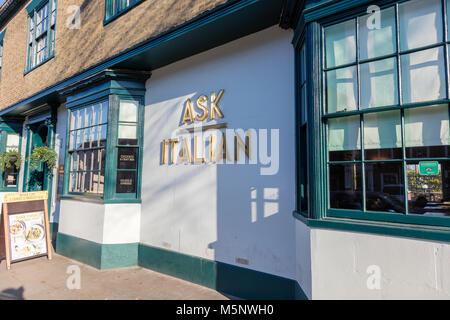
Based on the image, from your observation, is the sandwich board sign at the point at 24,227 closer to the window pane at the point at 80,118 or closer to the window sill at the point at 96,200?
the window sill at the point at 96,200

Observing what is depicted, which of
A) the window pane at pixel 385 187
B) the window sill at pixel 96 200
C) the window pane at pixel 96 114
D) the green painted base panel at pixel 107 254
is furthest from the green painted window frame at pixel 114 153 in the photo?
the window pane at pixel 385 187

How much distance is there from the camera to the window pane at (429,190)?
104 inches

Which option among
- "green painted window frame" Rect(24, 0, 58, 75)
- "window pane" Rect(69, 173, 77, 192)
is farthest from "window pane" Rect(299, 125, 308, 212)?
"green painted window frame" Rect(24, 0, 58, 75)

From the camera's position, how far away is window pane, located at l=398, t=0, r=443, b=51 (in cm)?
271

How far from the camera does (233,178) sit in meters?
4.69

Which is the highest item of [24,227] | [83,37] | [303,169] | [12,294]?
[83,37]

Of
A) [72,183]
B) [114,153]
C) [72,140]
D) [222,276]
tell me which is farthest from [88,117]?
[222,276]

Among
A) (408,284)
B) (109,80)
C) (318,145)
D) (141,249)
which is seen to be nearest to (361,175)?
(318,145)

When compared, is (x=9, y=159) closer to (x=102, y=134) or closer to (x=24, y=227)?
(x=24, y=227)

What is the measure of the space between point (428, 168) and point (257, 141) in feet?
7.40

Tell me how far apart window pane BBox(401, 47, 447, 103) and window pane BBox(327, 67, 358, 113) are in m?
0.46

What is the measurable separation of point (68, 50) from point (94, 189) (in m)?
3.90

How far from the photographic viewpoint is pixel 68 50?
7816 mm
